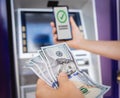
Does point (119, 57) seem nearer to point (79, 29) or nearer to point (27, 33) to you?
point (79, 29)

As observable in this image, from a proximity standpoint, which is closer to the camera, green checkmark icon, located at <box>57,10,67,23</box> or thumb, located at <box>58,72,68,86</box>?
thumb, located at <box>58,72,68,86</box>

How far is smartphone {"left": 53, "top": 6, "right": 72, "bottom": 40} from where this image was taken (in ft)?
4.80

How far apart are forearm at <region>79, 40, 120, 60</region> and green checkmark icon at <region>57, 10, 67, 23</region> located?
0.78ft

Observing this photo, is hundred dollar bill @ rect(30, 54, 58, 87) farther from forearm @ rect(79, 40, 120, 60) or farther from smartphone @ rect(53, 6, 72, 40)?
forearm @ rect(79, 40, 120, 60)

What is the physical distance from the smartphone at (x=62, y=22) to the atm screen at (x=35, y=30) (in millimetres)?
181

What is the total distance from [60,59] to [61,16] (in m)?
0.32

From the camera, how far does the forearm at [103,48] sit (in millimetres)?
1541

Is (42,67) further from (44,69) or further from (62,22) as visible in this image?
(62,22)

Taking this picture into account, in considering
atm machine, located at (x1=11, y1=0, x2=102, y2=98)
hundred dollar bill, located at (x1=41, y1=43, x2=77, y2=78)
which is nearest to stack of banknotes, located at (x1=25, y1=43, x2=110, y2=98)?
hundred dollar bill, located at (x1=41, y1=43, x2=77, y2=78)

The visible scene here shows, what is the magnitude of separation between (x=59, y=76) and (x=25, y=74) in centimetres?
30

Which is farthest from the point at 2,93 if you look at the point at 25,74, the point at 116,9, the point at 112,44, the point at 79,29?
the point at 116,9

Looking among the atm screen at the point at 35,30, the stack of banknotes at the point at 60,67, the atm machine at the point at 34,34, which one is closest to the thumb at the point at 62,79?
the stack of banknotes at the point at 60,67

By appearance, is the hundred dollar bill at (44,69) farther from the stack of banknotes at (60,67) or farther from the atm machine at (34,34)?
the atm machine at (34,34)

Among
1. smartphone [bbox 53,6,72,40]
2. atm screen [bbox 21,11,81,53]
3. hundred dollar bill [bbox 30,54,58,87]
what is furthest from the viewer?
atm screen [bbox 21,11,81,53]
